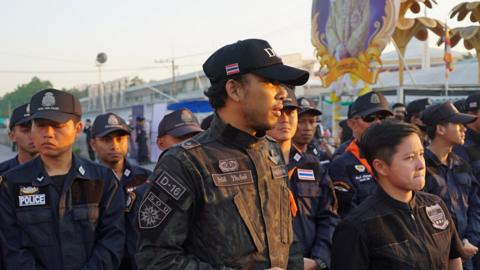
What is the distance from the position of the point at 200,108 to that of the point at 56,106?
1234 cm

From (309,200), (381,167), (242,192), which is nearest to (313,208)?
(309,200)

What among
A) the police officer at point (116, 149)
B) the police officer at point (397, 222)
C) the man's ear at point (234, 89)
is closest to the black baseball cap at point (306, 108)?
the police officer at point (116, 149)

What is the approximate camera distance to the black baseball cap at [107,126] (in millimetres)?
4051

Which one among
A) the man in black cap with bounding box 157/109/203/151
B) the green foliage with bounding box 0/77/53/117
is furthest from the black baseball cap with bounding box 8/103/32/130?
the green foliage with bounding box 0/77/53/117

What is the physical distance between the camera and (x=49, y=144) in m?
2.84

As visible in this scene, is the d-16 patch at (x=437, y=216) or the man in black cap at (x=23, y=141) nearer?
the d-16 patch at (x=437, y=216)

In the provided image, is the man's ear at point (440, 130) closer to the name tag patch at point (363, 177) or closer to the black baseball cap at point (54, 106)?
the name tag patch at point (363, 177)

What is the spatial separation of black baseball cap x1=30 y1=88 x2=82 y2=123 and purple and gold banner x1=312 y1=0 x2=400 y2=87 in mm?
10902

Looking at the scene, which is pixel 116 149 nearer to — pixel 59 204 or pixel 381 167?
pixel 59 204

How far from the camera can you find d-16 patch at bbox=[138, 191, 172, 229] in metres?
1.72

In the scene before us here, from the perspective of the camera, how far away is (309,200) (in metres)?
3.12

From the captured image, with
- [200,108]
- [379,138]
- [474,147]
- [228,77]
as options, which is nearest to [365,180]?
[379,138]

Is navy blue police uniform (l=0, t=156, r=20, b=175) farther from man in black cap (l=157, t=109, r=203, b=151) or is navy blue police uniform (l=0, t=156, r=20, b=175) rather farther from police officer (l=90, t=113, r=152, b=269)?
man in black cap (l=157, t=109, r=203, b=151)

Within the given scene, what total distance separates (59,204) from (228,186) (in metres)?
1.37
